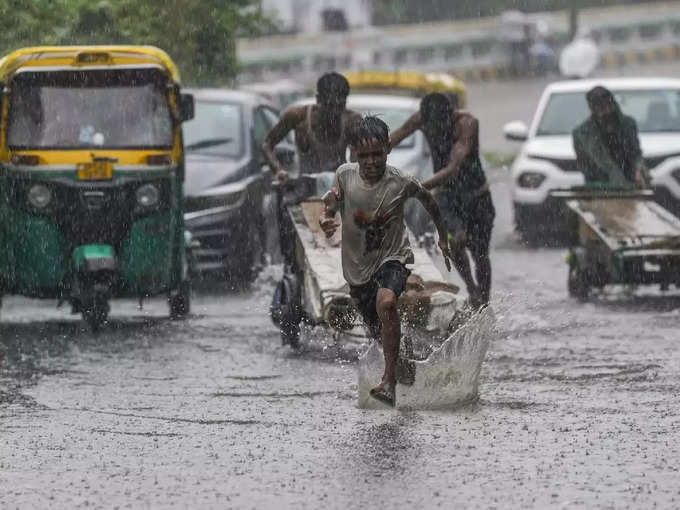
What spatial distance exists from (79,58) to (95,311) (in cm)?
178

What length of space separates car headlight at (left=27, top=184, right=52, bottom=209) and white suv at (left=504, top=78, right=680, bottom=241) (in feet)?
24.4

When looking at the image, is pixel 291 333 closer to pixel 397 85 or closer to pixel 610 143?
pixel 610 143

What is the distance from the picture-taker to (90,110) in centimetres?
1366

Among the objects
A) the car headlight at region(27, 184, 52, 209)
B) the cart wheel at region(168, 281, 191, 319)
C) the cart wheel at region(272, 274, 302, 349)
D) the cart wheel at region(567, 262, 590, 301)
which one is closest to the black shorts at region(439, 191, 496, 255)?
the cart wheel at region(272, 274, 302, 349)

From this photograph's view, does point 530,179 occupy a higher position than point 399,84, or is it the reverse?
point 399,84

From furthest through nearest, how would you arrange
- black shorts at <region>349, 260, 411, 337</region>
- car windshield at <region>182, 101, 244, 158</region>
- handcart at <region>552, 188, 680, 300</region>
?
car windshield at <region>182, 101, 244, 158</region>, handcart at <region>552, 188, 680, 300</region>, black shorts at <region>349, 260, 411, 337</region>

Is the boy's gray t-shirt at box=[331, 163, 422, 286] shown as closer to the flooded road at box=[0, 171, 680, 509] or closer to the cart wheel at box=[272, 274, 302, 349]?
the flooded road at box=[0, 171, 680, 509]

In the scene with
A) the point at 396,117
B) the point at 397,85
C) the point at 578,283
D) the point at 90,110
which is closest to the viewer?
the point at 90,110

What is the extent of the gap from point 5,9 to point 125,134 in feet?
9.26

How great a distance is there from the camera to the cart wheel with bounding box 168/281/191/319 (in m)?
14.3

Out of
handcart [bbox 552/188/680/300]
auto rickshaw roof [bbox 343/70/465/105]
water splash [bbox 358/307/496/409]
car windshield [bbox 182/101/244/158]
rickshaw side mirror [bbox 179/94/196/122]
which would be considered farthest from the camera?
auto rickshaw roof [bbox 343/70/465/105]

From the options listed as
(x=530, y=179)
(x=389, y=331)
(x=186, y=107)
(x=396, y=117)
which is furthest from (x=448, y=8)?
(x=389, y=331)

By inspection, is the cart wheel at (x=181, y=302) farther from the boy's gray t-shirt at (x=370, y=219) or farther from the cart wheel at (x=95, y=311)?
the boy's gray t-shirt at (x=370, y=219)

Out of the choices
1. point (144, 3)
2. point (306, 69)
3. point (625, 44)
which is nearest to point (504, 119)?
point (306, 69)
